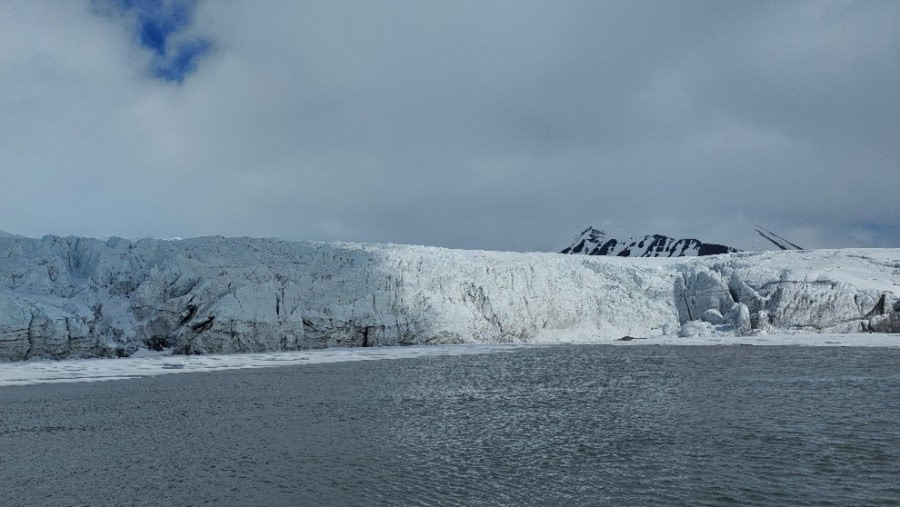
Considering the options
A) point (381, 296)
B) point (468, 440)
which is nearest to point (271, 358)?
point (381, 296)

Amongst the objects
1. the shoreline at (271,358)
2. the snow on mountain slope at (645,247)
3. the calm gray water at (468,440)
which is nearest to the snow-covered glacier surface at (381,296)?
the shoreline at (271,358)

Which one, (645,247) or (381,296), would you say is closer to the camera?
(381,296)

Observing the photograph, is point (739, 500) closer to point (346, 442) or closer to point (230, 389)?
point (346, 442)

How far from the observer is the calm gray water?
9.41 meters

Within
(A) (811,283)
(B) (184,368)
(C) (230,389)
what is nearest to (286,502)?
(C) (230,389)

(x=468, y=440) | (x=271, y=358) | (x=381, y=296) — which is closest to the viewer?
(x=468, y=440)

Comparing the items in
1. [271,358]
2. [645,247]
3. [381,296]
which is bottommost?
[271,358]

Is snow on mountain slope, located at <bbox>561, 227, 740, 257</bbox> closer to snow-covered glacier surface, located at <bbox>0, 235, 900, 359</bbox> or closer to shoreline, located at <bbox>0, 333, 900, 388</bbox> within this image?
snow-covered glacier surface, located at <bbox>0, 235, 900, 359</bbox>

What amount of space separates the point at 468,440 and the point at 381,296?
3033 cm

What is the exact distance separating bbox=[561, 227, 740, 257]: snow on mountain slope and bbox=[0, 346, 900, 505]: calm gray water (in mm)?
126010

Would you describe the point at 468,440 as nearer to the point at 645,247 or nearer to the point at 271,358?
the point at 271,358

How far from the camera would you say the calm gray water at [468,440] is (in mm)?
9414

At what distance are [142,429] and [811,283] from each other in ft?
134

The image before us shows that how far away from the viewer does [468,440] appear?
42.3 ft
